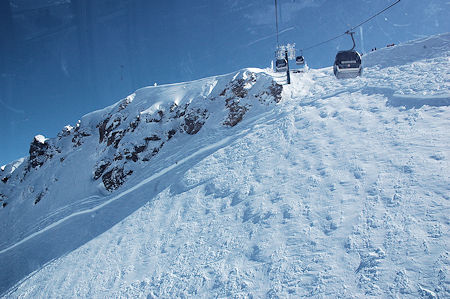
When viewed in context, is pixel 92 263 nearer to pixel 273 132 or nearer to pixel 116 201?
pixel 116 201

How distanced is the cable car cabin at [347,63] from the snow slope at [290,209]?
105 centimetres

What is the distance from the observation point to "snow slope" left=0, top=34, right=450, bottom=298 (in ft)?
14.6

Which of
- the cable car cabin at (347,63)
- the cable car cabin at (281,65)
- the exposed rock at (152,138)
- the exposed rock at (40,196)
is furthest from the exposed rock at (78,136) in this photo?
the cable car cabin at (347,63)

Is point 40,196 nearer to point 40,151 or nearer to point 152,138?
point 40,151

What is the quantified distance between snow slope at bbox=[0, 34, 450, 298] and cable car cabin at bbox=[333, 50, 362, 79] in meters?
1.05

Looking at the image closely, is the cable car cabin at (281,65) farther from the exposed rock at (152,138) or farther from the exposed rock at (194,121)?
the exposed rock at (152,138)

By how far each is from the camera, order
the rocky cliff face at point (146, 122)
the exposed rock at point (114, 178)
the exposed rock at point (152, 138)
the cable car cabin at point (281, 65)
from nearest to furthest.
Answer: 1. the exposed rock at point (114, 178)
2. the rocky cliff face at point (146, 122)
3. the cable car cabin at point (281, 65)
4. the exposed rock at point (152, 138)

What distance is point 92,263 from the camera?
340 inches

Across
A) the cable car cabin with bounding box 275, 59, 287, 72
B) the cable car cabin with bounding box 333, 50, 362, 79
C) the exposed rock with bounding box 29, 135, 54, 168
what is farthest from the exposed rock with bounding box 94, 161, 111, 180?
the cable car cabin with bounding box 333, 50, 362, 79

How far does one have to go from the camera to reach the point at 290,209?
251 inches

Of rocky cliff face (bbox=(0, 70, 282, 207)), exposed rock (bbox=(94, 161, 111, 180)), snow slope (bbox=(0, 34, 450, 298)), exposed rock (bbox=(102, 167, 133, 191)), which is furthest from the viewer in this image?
exposed rock (bbox=(94, 161, 111, 180))

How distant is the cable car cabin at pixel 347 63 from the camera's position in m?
12.4

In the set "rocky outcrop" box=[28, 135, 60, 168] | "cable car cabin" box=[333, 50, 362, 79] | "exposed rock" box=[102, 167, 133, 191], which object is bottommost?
"exposed rock" box=[102, 167, 133, 191]

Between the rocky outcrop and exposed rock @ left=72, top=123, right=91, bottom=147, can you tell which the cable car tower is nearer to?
exposed rock @ left=72, top=123, right=91, bottom=147
